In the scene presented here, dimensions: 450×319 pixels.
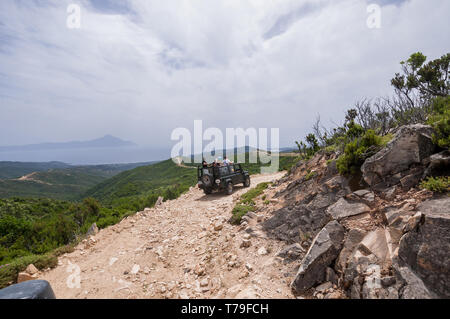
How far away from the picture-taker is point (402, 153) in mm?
4707

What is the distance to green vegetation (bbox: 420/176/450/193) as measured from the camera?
3451 millimetres

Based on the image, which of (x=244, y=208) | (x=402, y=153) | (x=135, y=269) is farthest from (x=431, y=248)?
(x=135, y=269)

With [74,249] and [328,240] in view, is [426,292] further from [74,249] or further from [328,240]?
[74,249]

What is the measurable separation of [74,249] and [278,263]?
671 centimetres

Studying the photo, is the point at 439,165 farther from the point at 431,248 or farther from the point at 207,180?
the point at 207,180

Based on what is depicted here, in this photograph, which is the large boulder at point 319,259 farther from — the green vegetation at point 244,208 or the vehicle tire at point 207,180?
the vehicle tire at point 207,180

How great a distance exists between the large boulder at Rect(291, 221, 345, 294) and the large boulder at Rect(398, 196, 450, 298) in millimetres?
1068

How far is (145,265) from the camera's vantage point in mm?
5680

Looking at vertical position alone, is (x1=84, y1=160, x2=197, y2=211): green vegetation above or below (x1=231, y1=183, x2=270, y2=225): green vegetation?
below

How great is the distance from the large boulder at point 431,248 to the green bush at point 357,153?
2.48 m

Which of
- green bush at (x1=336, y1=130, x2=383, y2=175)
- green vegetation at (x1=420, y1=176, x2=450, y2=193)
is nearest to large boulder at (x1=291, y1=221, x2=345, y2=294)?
green vegetation at (x1=420, y1=176, x2=450, y2=193)

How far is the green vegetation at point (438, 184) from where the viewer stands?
345cm

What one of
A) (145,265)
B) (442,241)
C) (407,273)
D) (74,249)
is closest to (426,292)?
(407,273)

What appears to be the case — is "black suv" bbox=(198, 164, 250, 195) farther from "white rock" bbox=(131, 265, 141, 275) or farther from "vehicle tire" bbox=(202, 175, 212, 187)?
"white rock" bbox=(131, 265, 141, 275)
